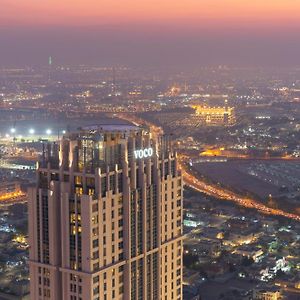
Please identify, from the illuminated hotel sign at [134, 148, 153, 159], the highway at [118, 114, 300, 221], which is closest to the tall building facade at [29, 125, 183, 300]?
the illuminated hotel sign at [134, 148, 153, 159]

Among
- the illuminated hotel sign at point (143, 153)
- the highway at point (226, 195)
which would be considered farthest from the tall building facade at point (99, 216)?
the highway at point (226, 195)

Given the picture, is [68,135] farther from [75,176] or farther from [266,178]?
[266,178]

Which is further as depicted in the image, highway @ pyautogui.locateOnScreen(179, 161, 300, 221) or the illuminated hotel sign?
highway @ pyautogui.locateOnScreen(179, 161, 300, 221)

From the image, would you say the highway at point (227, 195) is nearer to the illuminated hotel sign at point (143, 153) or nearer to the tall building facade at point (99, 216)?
the tall building facade at point (99, 216)

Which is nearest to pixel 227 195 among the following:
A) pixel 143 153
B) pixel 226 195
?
pixel 226 195

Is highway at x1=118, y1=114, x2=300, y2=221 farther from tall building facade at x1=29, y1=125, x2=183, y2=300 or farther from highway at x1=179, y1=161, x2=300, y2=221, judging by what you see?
tall building facade at x1=29, y1=125, x2=183, y2=300

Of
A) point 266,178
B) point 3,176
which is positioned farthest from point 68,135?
point 266,178

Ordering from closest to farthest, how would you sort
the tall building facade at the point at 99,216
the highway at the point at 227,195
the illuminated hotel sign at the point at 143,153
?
the tall building facade at the point at 99,216
the illuminated hotel sign at the point at 143,153
the highway at the point at 227,195
